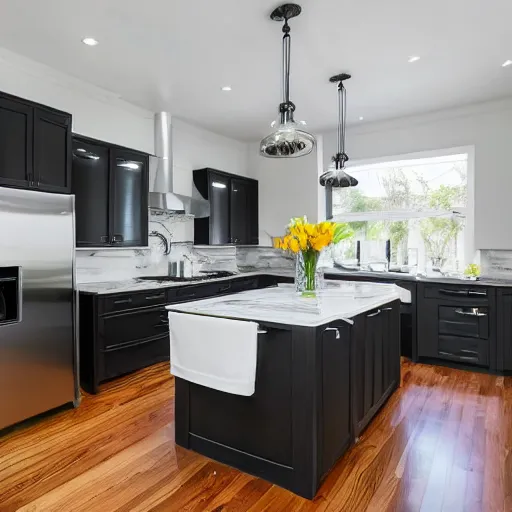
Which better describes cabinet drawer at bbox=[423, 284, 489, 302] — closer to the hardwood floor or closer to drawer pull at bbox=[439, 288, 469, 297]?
drawer pull at bbox=[439, 288, 469, 297]

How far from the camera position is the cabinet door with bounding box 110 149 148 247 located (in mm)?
3873

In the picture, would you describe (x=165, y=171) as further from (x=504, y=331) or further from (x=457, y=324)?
(x=504, y=331)

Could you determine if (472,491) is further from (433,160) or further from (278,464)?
(433,160)

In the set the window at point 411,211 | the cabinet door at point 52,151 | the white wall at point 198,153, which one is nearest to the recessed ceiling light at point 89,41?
the cabinet door at point 52,151

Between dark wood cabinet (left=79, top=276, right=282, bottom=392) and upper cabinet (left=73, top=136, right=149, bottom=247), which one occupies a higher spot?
upper cabinet (left=73, top=136, right=149, bottom=247)

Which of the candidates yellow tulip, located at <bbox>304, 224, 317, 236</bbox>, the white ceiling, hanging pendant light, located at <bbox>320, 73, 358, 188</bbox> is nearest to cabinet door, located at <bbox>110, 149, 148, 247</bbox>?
the white ceiling

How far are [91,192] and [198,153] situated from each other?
200 centimetres

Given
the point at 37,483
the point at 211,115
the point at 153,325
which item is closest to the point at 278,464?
the point at 37,483

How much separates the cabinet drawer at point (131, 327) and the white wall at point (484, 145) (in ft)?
11.8

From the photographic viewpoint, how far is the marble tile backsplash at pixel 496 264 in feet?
14.3

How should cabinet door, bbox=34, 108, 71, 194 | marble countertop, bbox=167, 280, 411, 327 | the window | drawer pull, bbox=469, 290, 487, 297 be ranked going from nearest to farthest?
marble countertop, bbox=167, 280, 411, 327
cabinet door, bbox=34, 108, 71, 194
drawer pull, bbox=469, 290, 487, 297
the window

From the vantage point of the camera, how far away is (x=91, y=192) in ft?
12.0

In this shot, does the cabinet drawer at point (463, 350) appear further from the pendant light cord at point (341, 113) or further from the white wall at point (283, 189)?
the white wall at point (283, 189)

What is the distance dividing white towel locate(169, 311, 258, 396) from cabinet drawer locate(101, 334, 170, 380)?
149cm
